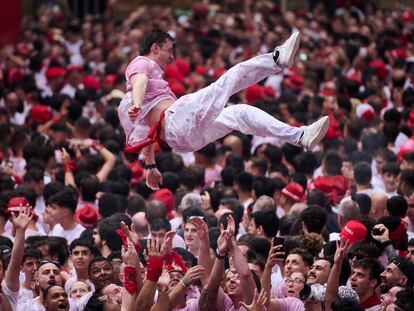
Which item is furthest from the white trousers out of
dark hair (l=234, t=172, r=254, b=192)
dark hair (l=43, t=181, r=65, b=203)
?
dark hair (l=234, t=172, r=254, b=192)

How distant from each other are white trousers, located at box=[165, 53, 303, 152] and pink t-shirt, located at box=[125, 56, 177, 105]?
0.25 meters

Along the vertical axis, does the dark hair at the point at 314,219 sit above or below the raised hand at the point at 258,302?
below

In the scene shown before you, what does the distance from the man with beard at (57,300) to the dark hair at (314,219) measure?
2475mm

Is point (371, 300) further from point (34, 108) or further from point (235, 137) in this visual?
point (34, 108)

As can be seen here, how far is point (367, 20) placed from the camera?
87.4 ft

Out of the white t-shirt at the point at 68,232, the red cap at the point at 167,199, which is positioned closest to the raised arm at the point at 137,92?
the white t-shirt at the point at 68,232

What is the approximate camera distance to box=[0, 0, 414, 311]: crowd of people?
963 centimetres

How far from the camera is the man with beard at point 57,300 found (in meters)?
9.64

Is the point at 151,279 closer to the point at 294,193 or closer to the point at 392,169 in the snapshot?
the point at 294,193

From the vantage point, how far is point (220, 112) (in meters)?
10.1

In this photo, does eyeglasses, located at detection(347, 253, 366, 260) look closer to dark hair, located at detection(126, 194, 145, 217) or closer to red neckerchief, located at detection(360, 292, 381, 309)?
red neckerchief, located at detection(360, 292, 381, 309)

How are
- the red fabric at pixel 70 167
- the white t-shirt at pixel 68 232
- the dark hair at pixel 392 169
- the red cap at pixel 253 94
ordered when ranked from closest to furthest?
the white t-shirt at pixel 68 232
the dark hair at pixel 392 169
the red fabric at pixel 70 167
the red cap at pixel 253 94

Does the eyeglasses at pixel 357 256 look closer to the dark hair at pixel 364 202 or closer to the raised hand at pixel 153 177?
the raised hand at pixel 153 177

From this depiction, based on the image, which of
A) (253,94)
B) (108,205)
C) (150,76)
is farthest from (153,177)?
(253,94)
